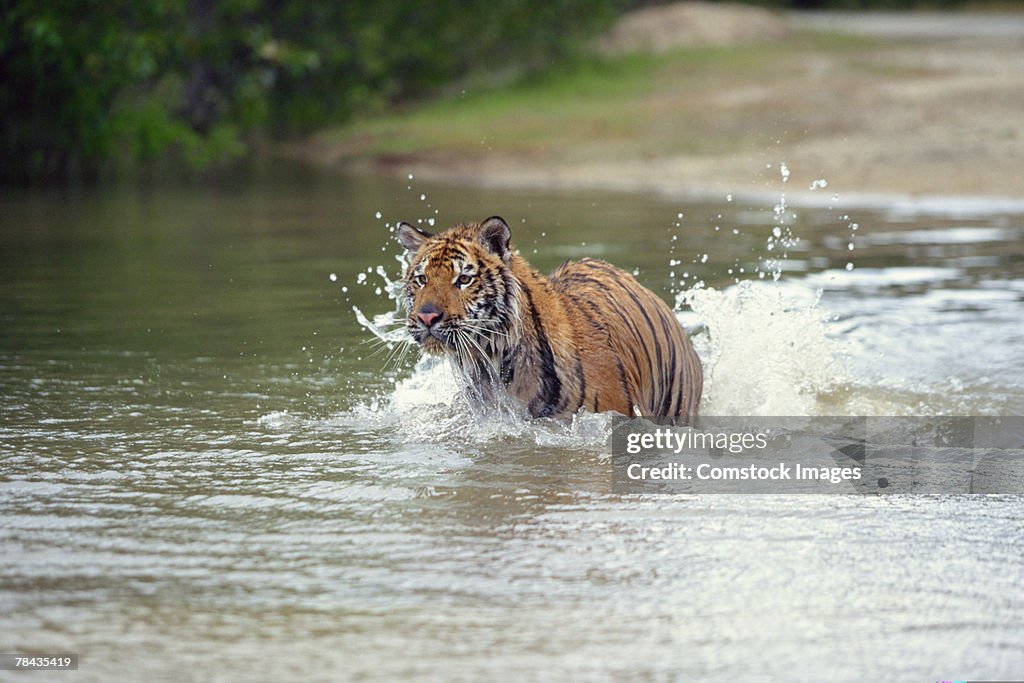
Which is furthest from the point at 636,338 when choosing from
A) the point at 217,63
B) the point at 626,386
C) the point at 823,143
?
the point at 217,63

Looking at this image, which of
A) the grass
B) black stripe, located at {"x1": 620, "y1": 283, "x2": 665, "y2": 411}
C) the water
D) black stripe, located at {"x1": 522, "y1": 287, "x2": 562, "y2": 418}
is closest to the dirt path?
the grass

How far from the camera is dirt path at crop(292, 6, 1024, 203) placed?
15273mm

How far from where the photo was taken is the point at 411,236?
18.0 feet

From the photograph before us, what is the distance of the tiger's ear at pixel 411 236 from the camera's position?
5.47m

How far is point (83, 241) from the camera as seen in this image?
1221 cm

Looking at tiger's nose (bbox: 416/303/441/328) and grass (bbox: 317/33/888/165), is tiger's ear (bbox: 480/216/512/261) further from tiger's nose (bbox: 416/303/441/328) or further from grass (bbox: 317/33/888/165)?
grass (bbox: 317/33/888/165)

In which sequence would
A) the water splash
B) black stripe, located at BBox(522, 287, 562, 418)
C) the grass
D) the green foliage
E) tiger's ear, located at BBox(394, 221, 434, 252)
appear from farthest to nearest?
the grass < the green foliage < the water splash < tiger's ear, located at BBox(394, 221, 434, 252) < black stripe, located at BBox(522, 287, 562, 418)

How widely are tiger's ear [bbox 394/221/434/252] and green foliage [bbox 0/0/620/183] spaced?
9.89 m

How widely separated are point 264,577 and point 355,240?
834 cm

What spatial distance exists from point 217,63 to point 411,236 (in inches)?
525

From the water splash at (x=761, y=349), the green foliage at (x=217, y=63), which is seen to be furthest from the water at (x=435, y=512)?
the green foliage at (x=217, y=63)

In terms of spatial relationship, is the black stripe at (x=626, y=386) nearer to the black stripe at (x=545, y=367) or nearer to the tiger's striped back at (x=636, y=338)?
the tiger's striped back at (x=636, y=338)

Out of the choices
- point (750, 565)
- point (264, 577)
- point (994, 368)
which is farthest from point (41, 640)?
point (994, 368)

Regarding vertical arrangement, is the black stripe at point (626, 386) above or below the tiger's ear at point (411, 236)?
below
